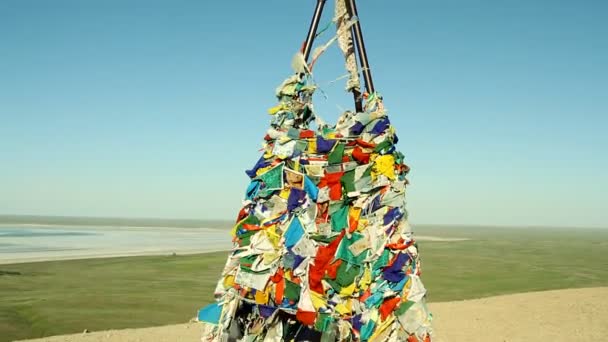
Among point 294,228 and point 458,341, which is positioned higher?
point 294,228

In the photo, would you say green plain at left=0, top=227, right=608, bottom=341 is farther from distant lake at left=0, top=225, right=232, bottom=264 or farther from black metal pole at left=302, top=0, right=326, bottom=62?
black metal pole at left=302, top=0, right=326, bottom=62

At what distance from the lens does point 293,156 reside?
12.5 ft

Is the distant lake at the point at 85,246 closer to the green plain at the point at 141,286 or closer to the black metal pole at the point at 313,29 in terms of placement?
the green plain at the point at 141,286

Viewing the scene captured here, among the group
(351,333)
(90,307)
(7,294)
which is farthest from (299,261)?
(7,294)

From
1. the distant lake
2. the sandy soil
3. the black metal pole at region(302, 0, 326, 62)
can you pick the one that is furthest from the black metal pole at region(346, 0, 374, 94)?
the distant lake

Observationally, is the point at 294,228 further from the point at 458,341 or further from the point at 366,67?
the point at 458,341

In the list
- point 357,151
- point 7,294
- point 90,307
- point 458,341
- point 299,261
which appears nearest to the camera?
point 299,261

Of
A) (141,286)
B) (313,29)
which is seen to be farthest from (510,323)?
(141,286)

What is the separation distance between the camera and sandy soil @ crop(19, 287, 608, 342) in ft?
25.4

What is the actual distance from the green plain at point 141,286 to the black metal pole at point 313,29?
7436 mm

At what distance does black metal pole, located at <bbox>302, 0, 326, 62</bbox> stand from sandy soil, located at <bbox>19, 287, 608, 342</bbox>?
5274 mm

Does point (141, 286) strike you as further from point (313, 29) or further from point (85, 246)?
point (85, 246)

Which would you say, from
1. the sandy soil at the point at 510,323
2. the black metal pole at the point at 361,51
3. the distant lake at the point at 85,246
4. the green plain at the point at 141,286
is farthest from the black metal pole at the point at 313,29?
the distant lake at the point at 85,246

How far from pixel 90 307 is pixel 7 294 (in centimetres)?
322
